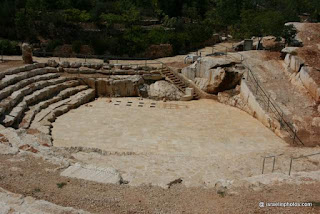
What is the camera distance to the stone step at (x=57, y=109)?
687 inches

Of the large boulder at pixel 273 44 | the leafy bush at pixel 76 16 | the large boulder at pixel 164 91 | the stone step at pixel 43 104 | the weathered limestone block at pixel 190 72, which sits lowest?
the large boulder at pixel 164 91

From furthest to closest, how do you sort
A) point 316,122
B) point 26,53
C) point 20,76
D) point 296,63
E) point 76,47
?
point 76,47 < point 26,53 < point 296,63 < point 20,76 < point 316,122

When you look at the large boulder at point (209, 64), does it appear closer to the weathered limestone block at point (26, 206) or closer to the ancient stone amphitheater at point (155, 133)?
the ancient stone amphitheater at point (155, 133)

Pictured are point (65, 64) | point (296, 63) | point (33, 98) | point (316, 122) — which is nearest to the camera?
point (316, 122)

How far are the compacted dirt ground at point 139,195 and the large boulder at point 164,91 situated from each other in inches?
586

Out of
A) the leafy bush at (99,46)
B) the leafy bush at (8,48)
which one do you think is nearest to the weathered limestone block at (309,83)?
the leafy bush at (99,46)

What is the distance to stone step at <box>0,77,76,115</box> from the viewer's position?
675 inches

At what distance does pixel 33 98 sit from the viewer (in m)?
19.9

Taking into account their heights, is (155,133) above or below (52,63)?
below

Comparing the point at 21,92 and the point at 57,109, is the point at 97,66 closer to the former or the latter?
the point at 57,109

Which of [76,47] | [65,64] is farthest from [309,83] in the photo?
[76,47]

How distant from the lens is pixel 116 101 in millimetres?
23609

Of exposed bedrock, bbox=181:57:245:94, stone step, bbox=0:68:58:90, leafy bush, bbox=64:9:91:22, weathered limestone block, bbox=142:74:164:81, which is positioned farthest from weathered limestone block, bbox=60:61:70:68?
leafy bush, bbox=64:9:91:22

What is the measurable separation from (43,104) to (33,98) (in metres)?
0.70
